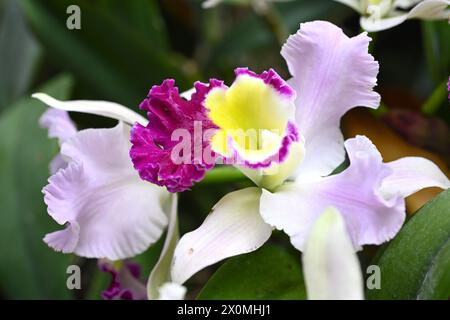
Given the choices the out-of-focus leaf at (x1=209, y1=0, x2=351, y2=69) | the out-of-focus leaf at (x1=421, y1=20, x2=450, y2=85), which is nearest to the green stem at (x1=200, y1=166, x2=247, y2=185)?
the out-of-focus leaf at (x1=421, y1=20, x2=450, y2=85)

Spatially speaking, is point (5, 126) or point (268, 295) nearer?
point (268, 295)

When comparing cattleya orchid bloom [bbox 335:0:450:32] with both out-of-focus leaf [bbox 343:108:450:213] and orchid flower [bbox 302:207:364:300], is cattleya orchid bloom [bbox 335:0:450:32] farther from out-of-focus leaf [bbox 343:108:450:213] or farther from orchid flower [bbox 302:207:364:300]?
orchid flower [bbox 302:207:364:300]

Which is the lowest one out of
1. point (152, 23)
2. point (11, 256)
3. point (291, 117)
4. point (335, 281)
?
point (11, 256)

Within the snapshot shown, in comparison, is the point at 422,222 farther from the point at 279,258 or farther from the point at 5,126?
the point at 5,126

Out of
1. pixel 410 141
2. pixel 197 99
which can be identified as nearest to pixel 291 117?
pixel 197 99

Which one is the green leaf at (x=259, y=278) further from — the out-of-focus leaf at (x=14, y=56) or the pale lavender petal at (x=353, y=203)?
the out-of-focus leaf at (x=14, y=56)

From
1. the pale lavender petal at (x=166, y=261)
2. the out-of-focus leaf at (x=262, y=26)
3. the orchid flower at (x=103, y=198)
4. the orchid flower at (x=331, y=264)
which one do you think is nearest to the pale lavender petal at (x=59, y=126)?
the orchid flower at (x=103, y=198)
